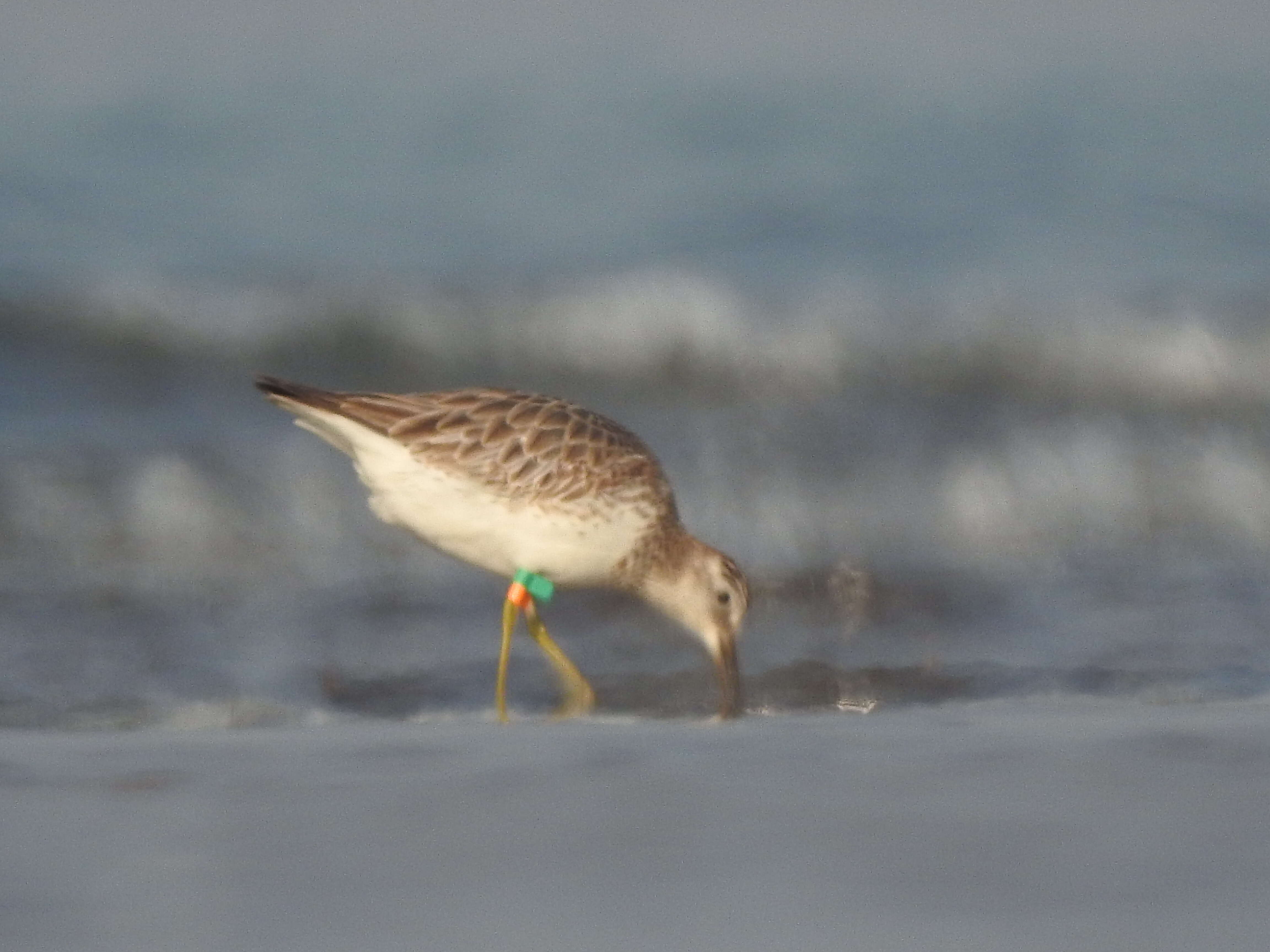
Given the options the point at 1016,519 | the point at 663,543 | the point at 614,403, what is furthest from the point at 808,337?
the point at 663,543

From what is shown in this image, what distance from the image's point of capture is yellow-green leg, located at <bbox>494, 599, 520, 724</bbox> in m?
6.73

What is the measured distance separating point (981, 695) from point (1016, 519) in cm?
265

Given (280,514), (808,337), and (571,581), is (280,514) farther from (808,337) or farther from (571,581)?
(808,337)

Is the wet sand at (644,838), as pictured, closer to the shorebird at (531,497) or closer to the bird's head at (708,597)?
the shorebird at (531,497)

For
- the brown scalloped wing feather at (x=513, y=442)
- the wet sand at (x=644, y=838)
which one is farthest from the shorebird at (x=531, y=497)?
the wet sand at (x=644, y=838)

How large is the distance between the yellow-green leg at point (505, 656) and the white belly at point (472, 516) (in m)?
0.13

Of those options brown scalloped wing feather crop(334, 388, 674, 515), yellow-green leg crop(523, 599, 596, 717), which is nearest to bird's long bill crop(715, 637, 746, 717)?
yellow-green leg crop(523, 599, 596, 717)

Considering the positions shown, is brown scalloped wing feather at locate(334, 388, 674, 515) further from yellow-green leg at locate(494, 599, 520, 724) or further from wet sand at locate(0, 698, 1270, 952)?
wet sand at locate(0, 698, 1270, 952)

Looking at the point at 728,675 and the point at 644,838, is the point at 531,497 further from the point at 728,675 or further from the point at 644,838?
the point at 644,838

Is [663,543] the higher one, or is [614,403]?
[614,403]

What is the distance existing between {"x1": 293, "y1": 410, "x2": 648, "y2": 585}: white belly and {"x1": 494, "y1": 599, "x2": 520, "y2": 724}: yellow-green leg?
0.13m

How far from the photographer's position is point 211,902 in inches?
133

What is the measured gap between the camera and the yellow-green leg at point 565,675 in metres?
6.90

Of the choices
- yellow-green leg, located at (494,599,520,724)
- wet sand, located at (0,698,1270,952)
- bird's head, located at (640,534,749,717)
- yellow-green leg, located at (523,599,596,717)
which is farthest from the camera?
bird's head, located at (640,534,749,717)
